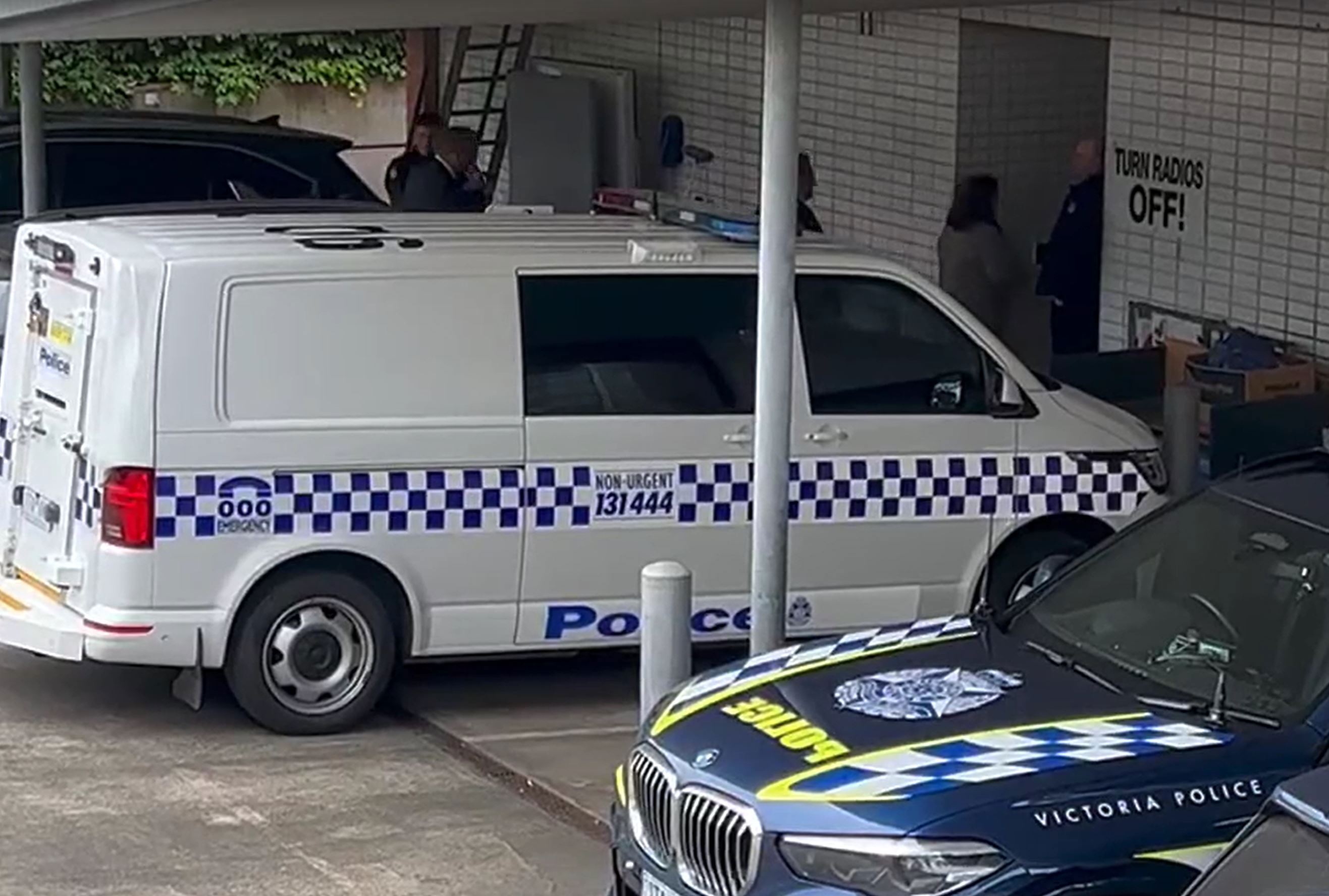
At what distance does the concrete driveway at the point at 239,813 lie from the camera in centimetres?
809

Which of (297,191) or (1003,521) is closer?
(1003,521)

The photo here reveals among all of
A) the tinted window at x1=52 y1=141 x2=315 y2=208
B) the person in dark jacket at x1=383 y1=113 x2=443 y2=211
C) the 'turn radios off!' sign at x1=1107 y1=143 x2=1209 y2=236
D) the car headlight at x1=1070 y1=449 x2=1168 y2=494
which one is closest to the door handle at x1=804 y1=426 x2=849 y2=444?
the car headlight at x1=1070 y1=449 x2=1168 y2=494

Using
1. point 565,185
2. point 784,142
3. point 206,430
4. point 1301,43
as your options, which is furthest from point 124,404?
point 565,185

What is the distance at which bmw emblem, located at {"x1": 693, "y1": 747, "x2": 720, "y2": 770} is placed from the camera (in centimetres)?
610

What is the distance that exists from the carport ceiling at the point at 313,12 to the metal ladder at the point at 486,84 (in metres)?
7.83

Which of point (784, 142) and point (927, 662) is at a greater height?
point (784, 142)

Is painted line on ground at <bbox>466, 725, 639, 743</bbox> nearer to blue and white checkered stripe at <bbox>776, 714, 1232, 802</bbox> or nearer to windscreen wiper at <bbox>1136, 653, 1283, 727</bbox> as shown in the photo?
windscreen wiper at <bbox>1136, 653, 1283, 727</bbox>

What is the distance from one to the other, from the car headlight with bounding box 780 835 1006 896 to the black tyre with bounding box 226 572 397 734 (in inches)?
166

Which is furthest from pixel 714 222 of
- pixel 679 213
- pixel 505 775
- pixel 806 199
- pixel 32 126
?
pixel 32 126

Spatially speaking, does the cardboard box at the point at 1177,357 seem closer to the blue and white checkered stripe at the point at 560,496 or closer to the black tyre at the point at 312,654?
the blue and white checkered stripe at the point at 560,496

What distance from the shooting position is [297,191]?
15867 millimetres

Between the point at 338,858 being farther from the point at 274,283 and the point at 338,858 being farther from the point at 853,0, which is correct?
the point at 853,0

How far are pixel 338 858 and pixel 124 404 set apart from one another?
77.4 inches

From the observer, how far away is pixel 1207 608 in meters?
6.72
